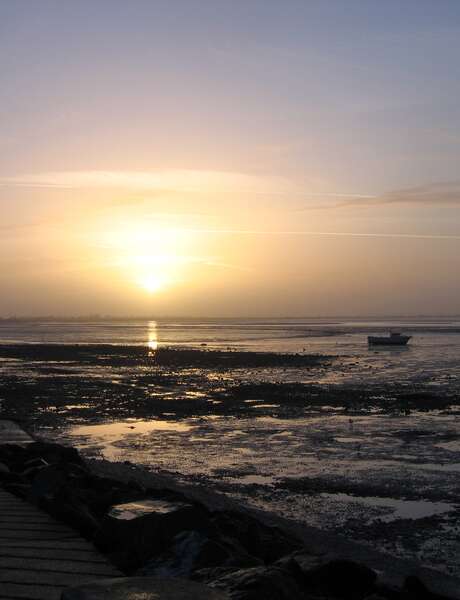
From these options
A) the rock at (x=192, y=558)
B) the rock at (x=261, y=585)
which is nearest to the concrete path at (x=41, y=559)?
the rock at (x=192, y=558)

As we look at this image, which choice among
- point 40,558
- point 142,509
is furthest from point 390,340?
point 40,558

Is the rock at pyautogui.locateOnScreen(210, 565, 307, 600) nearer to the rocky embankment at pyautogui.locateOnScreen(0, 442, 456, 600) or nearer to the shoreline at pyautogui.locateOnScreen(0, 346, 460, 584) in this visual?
the rocky embankment at pyautogui.locateOnScreen(0, 442, 456, 600)

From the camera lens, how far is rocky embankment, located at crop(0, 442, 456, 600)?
559cm

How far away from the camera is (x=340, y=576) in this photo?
621 cm

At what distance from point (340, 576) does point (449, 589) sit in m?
1.62

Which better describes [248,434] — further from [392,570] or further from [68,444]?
[392,570]

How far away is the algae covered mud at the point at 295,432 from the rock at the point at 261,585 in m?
3.45

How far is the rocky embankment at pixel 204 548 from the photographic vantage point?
5586 millimetres

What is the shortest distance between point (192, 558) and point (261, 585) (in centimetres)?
145

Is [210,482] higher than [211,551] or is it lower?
lower

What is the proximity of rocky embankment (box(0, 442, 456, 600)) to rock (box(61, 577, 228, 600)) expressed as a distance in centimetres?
32

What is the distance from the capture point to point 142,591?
4746mm

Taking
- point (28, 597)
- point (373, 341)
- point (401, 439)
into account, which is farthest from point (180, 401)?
point (373, 341)

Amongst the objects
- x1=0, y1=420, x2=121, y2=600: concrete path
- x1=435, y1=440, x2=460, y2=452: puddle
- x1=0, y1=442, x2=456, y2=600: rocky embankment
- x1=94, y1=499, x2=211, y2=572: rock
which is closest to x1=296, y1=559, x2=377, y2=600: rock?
x1=0, y1=442, x2=456, y2=600: rocky embankment
